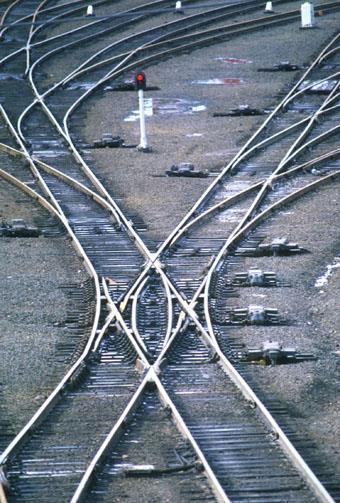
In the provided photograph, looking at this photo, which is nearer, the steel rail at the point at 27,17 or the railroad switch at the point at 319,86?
the railroad switch at the point at 319,86

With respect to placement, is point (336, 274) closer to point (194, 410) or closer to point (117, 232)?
point (117, 232)

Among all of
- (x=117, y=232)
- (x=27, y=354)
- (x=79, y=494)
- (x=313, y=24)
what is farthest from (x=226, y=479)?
(x=313, y=24)

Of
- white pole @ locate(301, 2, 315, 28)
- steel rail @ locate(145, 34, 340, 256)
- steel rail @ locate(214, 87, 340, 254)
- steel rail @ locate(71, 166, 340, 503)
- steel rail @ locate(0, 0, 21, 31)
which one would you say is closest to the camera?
steel rail @ locate(71, 166, 340, 503)

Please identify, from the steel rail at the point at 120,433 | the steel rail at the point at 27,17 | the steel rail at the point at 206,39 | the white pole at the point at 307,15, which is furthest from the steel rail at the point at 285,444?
the steel rail at the point at 27,17

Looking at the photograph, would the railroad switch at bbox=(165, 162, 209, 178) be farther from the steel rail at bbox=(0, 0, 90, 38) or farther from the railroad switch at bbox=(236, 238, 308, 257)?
the steel rail at bbox=(0, 0, 90, 38)

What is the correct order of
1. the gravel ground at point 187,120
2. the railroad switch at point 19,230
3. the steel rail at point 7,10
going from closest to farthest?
the railroad switch at point 19,230
the gravel ground at point 187,120
the steel rail at point 7,10

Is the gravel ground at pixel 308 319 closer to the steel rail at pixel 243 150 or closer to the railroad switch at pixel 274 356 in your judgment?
the railroad switch at pixel 274 356

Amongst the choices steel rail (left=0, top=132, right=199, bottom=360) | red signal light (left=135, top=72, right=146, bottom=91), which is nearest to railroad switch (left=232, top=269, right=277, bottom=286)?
steel rail (left=0, top=132, right=199, bottom=360)

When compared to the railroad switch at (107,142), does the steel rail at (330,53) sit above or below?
above
